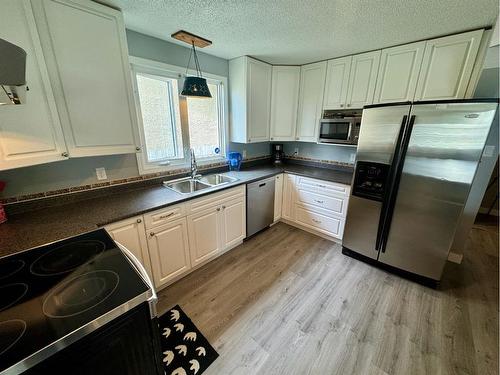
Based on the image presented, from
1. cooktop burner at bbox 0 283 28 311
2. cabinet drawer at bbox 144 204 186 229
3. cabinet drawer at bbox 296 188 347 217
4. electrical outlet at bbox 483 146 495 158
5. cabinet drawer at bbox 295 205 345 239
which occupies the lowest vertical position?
cabinet drawer at bbox 295 205 345 239

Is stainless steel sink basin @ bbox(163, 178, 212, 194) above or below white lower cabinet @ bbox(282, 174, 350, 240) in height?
above

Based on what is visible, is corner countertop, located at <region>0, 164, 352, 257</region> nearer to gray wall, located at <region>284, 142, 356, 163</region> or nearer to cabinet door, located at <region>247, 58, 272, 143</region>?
cabinet door, located at <region>247, 58, 272, 143</region>

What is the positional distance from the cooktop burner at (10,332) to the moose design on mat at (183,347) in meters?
1.02

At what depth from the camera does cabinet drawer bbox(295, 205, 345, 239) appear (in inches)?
107

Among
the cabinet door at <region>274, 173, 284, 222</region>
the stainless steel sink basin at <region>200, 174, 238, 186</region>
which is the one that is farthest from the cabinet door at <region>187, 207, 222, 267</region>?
the cabinet door at <region>274, 173, 284, 222</region>

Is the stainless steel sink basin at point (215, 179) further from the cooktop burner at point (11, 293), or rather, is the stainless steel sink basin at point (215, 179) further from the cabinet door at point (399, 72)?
the cabinet door at point (399, 72)

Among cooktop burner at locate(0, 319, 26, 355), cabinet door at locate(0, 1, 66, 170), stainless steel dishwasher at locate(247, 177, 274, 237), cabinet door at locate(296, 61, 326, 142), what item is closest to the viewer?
cooktop burner at locate(0, 319, 26, 355)

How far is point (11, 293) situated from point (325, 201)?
8.95ft

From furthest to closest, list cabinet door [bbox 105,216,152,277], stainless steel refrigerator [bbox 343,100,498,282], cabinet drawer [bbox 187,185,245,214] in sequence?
cabinet drawer [bbox 187,185,245,214] < stainless steel refrigerator [bbox 343,100,498,282] < cabinet door [bbox 105,216,152,277]

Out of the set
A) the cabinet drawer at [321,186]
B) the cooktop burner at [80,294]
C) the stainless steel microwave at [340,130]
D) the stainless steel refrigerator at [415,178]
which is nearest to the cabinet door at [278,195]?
the cabinet drawer at [321,186]

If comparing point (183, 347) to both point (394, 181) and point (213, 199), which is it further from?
point (394, 181)

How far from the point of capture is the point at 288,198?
10.3ft

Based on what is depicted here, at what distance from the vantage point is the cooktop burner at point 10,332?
0.64 metres

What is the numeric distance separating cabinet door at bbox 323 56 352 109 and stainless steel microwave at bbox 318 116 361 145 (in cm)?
21
